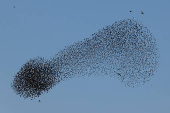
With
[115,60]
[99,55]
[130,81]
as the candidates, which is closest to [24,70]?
[99,55]

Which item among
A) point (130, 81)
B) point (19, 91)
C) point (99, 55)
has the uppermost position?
point (99, 55)

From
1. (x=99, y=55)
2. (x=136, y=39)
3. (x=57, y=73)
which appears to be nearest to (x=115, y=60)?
(x=99, y=55)

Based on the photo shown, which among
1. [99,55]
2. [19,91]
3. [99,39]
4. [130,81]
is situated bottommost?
[130,81]

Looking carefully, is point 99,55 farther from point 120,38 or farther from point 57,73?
point 57,73

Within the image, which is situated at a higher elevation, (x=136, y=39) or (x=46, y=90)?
(x=136, y=39)

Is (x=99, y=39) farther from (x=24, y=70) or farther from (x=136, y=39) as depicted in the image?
(x=24, y=70)

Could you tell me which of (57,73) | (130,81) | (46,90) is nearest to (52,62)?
(57,73)

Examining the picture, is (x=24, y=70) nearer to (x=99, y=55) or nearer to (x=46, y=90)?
(x=46, y=90)

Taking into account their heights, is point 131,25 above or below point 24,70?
above
